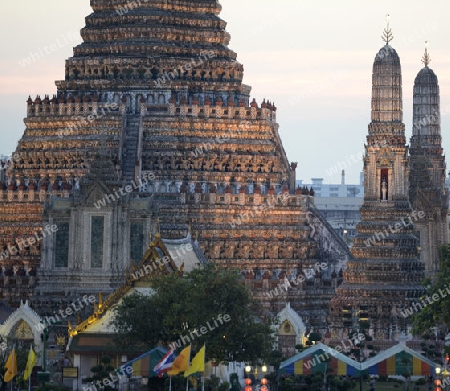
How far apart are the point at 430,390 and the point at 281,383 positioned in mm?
5557

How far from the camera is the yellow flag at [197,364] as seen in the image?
3118 inches

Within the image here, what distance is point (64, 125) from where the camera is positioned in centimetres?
11469

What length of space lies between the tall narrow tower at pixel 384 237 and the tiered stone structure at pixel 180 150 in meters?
2.86

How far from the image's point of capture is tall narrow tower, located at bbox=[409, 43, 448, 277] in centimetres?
12569

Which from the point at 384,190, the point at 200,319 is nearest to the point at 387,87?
the point at 384,190

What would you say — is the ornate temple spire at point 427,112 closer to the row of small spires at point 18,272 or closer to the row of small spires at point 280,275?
the row of small spires at point 280,275

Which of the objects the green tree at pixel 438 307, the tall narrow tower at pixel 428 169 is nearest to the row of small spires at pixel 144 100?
the tall narrow tower at pixel 428 169

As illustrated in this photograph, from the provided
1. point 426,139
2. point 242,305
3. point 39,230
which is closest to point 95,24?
point 39,230

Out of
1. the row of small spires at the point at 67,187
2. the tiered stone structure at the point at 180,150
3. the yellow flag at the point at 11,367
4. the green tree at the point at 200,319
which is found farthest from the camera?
the row of small spires at the point at 67,187

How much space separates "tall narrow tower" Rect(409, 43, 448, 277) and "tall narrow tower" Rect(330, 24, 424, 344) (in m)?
11.0

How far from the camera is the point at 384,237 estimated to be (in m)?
110

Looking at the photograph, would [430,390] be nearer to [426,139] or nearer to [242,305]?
[242,305]

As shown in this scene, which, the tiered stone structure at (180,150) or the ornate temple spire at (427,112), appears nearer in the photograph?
the tiered stone structure at (180,150)

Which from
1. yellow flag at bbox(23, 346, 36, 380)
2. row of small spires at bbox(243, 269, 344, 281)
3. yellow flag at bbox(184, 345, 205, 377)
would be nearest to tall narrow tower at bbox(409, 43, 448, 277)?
row of small spires at bbox(243, 269, 344, 281)
